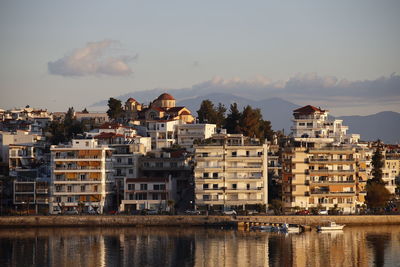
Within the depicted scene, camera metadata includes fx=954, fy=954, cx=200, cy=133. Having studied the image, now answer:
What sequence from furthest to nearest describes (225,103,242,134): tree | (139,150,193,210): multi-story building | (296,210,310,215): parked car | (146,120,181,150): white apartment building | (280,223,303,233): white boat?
(225,103,242,134): tree → (146,120,181,150): white apartment building → (139,150,193,210): multi-story building → (296,210,310,215): parked car → (280,223,303,233): white boat

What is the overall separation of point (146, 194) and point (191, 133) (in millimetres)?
25156

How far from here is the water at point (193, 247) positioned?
7894 cm

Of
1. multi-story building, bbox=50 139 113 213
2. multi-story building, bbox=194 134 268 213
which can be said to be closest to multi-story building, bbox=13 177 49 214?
multi-story building, bbox=50 139 113 213

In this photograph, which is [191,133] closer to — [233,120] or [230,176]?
[233,120]

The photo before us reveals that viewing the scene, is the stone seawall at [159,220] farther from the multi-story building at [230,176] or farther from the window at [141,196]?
the window at [141,196]

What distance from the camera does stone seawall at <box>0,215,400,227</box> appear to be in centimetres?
10425

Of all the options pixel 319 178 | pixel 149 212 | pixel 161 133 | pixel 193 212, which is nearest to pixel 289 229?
pixel 319 178

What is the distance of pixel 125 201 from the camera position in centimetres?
11025

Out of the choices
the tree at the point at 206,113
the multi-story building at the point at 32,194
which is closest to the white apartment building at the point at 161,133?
the tree at the point at 206,113

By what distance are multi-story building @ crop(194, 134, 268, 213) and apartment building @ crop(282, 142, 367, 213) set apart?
3472 millimetres

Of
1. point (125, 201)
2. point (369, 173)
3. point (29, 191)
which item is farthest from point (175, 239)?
point (369, 173)

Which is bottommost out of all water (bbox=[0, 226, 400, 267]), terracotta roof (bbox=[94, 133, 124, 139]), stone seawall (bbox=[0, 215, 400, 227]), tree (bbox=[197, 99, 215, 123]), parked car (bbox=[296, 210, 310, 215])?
water (bbox=[0, 226, 400, 267])

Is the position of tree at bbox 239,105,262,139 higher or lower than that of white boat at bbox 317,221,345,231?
higher

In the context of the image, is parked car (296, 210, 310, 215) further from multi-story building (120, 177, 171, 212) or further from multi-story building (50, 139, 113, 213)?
multi-story building (50, 139, 113, 213)
